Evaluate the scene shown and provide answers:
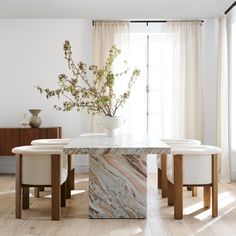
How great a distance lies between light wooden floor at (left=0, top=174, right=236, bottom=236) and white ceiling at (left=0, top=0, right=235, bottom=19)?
8.96 ft

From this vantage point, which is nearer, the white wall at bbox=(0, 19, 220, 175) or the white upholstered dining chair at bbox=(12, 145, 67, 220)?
the white upholstered dining chair at bbox=(12, 145, 67, 220)

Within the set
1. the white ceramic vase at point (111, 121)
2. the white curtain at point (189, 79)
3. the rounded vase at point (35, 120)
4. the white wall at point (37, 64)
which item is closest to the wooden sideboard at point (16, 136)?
the rounded vase at point (35, 120)

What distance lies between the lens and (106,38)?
7.07 meters

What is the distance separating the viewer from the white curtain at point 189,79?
704 cm

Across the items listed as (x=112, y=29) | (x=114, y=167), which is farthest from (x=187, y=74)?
(x=114, y=167)

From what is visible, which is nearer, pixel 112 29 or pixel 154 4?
pixel 154 4

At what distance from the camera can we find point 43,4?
20.3ft

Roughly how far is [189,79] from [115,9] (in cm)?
166

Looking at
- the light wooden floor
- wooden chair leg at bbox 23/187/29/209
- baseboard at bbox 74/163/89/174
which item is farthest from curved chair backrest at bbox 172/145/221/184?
baseboard at bbox 74/163/89/174

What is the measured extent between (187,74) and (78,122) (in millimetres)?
1927

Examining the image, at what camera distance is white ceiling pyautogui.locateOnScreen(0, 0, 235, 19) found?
6.05m

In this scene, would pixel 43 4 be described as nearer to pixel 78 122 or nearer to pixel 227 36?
pixel 78 122

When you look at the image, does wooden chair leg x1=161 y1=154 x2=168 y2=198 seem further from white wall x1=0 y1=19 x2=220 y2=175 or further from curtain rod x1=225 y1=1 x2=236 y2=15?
curtain rod x1=225 y1=1 x2=236 y2=15

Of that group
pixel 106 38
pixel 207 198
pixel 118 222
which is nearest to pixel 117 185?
pixel 118 222
